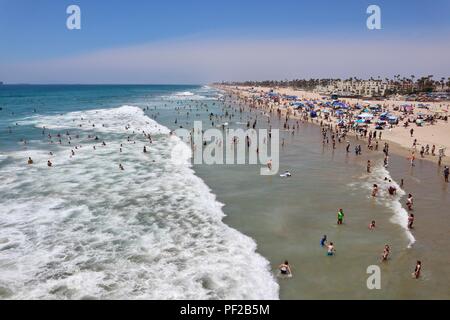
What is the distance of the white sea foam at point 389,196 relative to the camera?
1953 centimetres

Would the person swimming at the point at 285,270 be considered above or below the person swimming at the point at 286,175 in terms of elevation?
below

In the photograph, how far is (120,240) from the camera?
18.0m

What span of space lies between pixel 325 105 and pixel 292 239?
6641 cm

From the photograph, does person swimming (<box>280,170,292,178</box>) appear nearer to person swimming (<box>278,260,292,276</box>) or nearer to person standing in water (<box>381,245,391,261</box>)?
person standing in water (<box>381,245,391,261</box>)

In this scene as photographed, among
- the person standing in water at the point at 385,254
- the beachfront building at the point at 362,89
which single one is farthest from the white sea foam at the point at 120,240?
the beachfront building at the point at 362,89

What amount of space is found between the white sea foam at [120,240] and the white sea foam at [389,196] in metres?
8.03

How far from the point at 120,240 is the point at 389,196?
16.7m

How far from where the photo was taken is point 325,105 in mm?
79812

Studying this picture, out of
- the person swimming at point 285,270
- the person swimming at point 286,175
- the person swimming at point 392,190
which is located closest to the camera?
the person swimming at point 285,270

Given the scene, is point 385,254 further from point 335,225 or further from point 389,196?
point 389,196

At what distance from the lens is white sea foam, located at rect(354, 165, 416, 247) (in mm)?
19530

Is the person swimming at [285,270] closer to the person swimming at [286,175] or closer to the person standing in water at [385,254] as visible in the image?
the person standing in water at [385,254]
